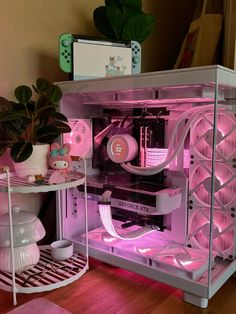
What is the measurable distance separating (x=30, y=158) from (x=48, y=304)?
1.49ft

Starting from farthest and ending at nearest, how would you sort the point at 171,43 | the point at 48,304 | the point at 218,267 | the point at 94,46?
the point at 171,43 → the point at 94,46 → the point at 218,267 → the point at 48,304

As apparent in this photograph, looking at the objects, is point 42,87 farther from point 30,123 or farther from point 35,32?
point 35,32

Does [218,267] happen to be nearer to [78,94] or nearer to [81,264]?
[81,264]

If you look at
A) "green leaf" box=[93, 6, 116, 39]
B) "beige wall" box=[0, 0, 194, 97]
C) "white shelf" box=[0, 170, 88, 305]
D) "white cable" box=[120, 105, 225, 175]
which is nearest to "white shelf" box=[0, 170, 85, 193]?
"white shelf" box=[0, 170, 88, 305]

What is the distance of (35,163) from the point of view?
1.07 meters

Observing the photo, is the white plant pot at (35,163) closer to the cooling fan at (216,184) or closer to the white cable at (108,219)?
the white cable at (108,219)

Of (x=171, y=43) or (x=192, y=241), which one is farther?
(x=171, y=43)

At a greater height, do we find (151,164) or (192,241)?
(151,164)

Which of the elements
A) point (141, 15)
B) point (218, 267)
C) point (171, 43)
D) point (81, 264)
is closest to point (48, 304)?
point (81, 264)

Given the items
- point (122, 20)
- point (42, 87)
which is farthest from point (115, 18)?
point (42, 87)

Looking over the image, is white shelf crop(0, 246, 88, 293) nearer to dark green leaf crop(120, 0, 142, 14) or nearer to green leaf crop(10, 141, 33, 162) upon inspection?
green leaf crop(10, 141, 33, 162)

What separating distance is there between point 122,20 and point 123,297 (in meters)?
1.06

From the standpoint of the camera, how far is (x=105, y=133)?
134cm

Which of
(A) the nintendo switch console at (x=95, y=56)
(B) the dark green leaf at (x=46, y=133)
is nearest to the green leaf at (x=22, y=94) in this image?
(B) the dark green leaf at (x=46, y=133)
